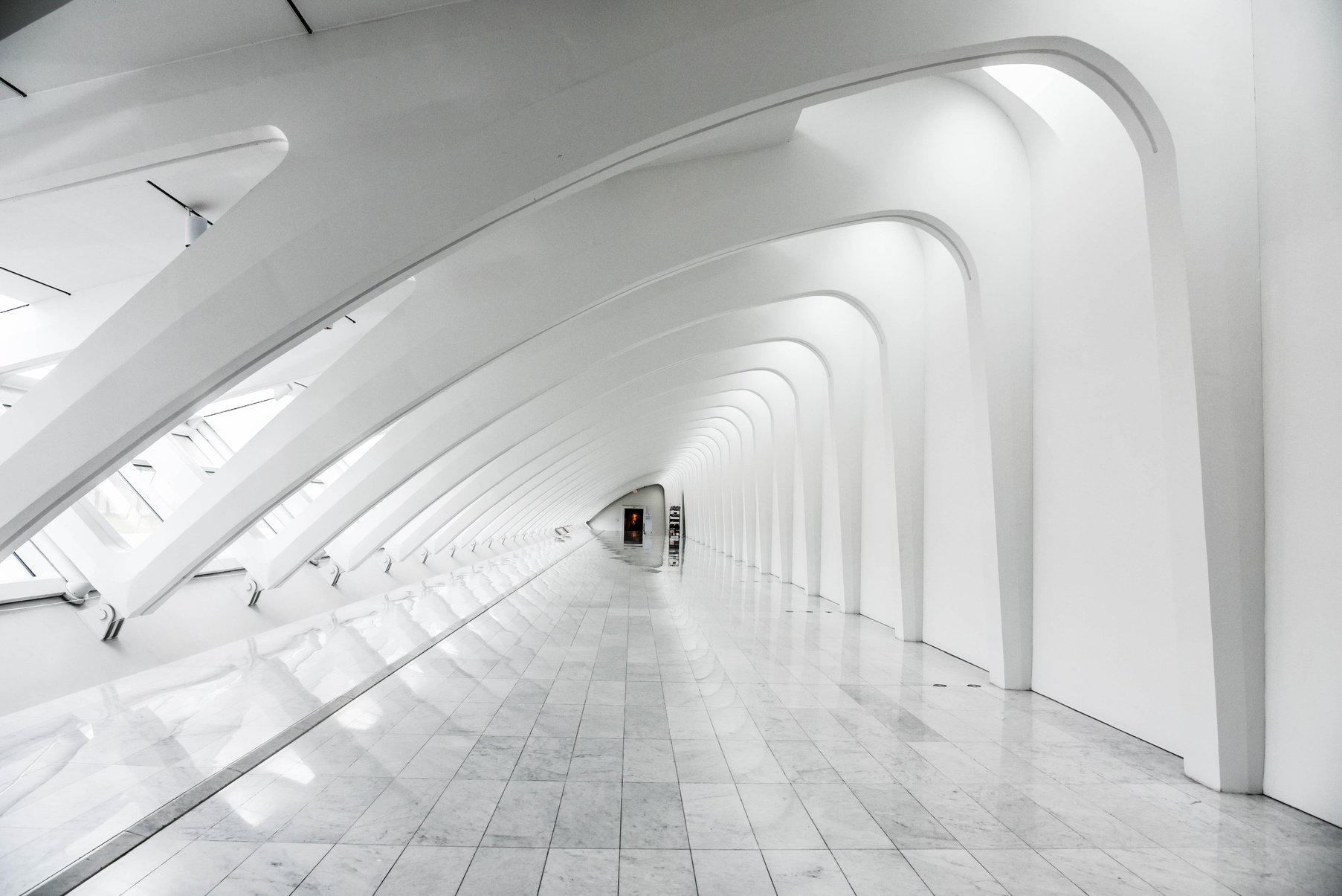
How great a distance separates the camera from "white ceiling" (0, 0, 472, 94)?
4.67 metres

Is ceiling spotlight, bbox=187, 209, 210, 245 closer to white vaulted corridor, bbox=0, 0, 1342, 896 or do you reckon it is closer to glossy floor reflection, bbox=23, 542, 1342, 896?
white vaulted corridor, bbox=0, 0, 1342, 896

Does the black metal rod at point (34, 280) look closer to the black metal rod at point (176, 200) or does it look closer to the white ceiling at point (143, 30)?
the black metal rod at point (176, 200)

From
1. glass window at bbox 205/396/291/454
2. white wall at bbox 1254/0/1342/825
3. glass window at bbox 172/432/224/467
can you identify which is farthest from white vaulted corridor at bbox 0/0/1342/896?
glass window at bbox 205/396/291/454

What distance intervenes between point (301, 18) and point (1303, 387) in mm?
6568

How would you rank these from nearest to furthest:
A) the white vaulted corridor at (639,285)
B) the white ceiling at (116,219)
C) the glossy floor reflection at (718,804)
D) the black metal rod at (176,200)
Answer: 1. the glossy floor reflection at (718,804)
2. the white vaulted corridor at (639,285)
3. the white ceiling at (116,219)
4. the black metal rod at (176,200)

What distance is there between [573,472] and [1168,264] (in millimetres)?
30242

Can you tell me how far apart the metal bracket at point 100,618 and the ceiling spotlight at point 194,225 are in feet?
17.2

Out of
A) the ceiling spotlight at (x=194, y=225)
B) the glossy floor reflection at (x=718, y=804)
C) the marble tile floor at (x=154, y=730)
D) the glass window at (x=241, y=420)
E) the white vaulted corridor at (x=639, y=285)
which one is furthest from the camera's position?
the glass window at (x=241, y=420)

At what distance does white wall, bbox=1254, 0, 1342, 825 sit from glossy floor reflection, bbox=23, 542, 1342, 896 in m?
0.51

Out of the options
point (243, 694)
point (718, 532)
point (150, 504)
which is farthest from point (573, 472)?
point (243, 694)

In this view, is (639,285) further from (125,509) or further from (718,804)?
(125,509)

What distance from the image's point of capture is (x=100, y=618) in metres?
9.87

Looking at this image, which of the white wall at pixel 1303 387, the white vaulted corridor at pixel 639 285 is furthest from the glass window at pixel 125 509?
the white wall at pixel 1303 387

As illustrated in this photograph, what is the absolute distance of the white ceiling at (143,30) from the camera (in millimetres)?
4668
